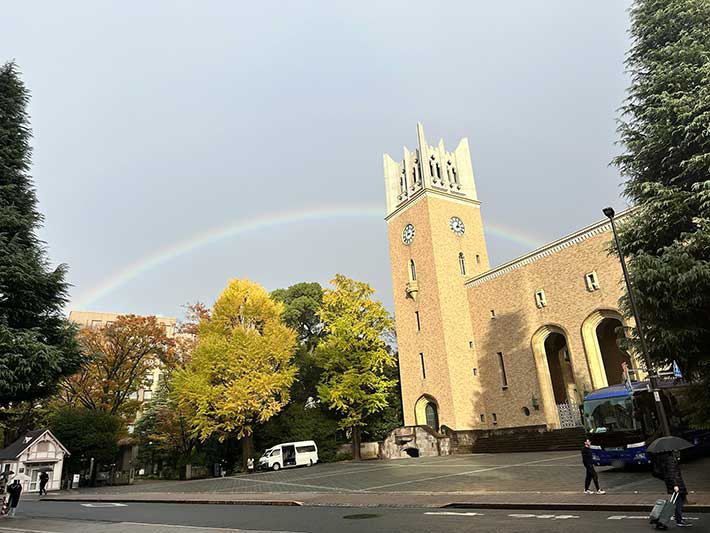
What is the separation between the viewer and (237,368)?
2695 cm

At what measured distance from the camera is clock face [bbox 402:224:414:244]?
36781mm

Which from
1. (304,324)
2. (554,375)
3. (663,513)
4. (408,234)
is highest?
(408,234)

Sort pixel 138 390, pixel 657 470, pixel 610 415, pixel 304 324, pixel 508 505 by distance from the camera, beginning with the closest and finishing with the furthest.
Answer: pixel 657 470 < pixel 508 505 < pixel 610 415 < pixel 138 390 < pixel 304 324

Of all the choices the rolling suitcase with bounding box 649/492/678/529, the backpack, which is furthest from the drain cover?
the backpack

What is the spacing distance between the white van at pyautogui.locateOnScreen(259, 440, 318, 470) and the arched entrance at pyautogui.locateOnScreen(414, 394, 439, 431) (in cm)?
787

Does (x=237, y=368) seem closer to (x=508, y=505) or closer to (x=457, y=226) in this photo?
(x=457, y=226)

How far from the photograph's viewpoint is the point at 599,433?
1511cm

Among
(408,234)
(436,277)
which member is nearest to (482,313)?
(436,277)

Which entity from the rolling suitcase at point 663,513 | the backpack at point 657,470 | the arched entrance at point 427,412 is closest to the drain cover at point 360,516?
the rolling suitcase at point 663,513

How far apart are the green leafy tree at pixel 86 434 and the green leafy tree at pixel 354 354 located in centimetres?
1458

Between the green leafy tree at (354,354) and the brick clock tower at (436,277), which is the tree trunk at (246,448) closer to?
the green leafy tree at (354,354)

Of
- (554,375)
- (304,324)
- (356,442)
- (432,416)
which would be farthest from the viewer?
(304,324)

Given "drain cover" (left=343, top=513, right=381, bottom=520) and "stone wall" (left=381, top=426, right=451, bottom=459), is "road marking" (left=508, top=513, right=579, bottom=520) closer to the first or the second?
"drain cover" (left=343, top=513, right=381, bottom=520)

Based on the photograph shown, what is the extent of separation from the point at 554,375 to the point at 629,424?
18471mm
